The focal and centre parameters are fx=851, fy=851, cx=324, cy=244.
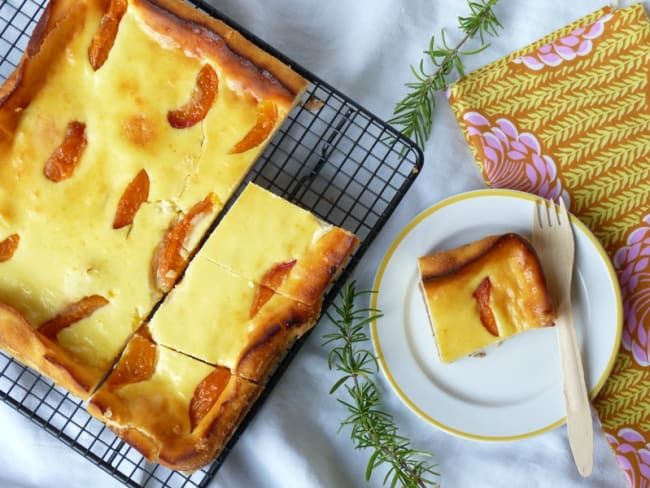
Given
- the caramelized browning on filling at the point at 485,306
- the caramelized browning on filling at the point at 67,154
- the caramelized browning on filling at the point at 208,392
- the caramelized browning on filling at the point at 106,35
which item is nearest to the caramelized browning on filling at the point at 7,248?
the caramelized browning on filling at the point at 67,154

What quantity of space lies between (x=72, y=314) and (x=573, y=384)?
1584 millimetres

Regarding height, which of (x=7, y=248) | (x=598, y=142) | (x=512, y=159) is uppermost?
(x=598, y=142)

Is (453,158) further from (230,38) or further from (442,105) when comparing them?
(230,38)

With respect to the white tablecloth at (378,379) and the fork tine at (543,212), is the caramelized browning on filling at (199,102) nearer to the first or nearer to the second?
the white tablecloth at (378,379)

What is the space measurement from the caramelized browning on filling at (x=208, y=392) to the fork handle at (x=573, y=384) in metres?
1.09

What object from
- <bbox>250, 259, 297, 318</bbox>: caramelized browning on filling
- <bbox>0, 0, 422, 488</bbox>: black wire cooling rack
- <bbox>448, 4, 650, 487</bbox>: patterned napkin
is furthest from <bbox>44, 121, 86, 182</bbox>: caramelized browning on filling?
<bbox>448, 4, 650, 487</bbox>: patterned napkin

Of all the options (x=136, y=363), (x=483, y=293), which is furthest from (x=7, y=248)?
(x=483, y=293)

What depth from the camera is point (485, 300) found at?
8.92ft

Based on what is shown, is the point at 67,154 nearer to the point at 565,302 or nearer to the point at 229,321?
the point at 229,321

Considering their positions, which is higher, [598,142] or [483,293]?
[598,142]

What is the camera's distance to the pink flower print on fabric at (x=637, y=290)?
287 centimetres

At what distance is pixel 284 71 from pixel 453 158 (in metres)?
0.73

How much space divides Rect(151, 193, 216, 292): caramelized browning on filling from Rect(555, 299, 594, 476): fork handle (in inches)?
46.8

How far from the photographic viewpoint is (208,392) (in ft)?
8.16
